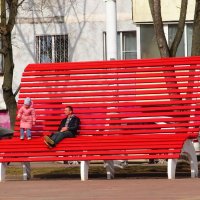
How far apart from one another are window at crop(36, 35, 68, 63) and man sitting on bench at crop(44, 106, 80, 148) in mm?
16175

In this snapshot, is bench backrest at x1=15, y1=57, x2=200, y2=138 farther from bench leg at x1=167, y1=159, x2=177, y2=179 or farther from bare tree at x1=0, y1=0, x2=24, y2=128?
bare tree at x1=0, y1=0, x2=24, y2=128

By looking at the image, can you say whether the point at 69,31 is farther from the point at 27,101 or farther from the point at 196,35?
the point at 27,101

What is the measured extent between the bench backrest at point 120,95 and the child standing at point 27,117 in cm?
22

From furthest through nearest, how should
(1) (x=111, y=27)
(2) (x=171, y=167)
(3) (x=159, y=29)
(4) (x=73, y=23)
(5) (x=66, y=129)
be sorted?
(4) (x=73, y=23)
(1) (x=111, y=27)
(3) (x=159, y=29)
(5) (x=66, y=129)
(2) (x=171, y=167)

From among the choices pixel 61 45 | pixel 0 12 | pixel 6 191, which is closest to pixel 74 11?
pixel 61 45

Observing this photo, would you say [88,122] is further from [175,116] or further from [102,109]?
[175,116]

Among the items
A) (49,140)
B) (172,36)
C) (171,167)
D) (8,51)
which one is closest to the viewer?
(171,167)

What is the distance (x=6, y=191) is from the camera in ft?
51.0

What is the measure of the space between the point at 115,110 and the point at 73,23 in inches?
641

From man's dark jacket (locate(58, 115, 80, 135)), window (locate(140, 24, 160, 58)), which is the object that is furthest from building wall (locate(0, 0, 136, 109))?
man's dark jacket (locate(58, 115, 80, 135))

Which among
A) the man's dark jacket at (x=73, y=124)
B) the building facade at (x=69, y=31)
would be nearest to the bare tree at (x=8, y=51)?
the building facade at (x=69, y=31)

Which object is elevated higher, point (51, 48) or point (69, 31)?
point (69, 31)

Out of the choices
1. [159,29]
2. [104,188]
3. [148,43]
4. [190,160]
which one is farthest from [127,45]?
[104,188]

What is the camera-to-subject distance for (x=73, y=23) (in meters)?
35.2
